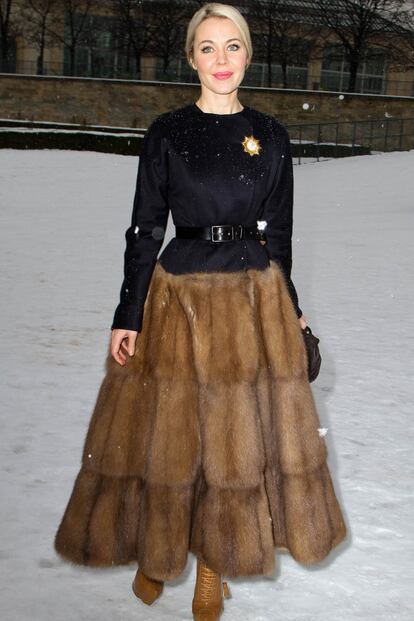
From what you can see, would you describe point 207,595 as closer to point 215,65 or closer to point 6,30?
point 215,65

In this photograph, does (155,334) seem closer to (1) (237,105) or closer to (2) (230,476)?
(2) (230,476)

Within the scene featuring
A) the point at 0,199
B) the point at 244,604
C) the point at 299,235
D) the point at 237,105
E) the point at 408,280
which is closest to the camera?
the point at 237,105

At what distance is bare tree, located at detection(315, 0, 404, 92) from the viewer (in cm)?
4466

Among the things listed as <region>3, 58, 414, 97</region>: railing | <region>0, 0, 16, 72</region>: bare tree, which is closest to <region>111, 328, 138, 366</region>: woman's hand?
<region>3, 58, 414, 97</region>: railing

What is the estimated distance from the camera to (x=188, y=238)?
2859 millimetres

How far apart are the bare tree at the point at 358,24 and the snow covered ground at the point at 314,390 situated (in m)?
33.1

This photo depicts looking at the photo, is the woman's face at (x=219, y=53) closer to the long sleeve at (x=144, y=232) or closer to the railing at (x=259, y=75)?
the long sleeve at (x=144, y=232)

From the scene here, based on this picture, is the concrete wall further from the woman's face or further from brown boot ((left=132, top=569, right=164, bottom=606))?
brown boot ((left=132, top=569, right=164, bottom=606))

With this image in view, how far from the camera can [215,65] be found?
282 cm

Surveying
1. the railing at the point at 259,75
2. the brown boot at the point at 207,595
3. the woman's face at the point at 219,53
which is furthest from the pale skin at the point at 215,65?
the railing at the point at 259,75

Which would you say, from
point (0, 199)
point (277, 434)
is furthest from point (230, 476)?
point (0, 199)

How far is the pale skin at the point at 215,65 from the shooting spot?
9.16 feet

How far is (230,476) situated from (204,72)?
47.7 inches

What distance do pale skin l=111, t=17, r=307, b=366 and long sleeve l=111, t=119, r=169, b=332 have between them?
0.07 m
